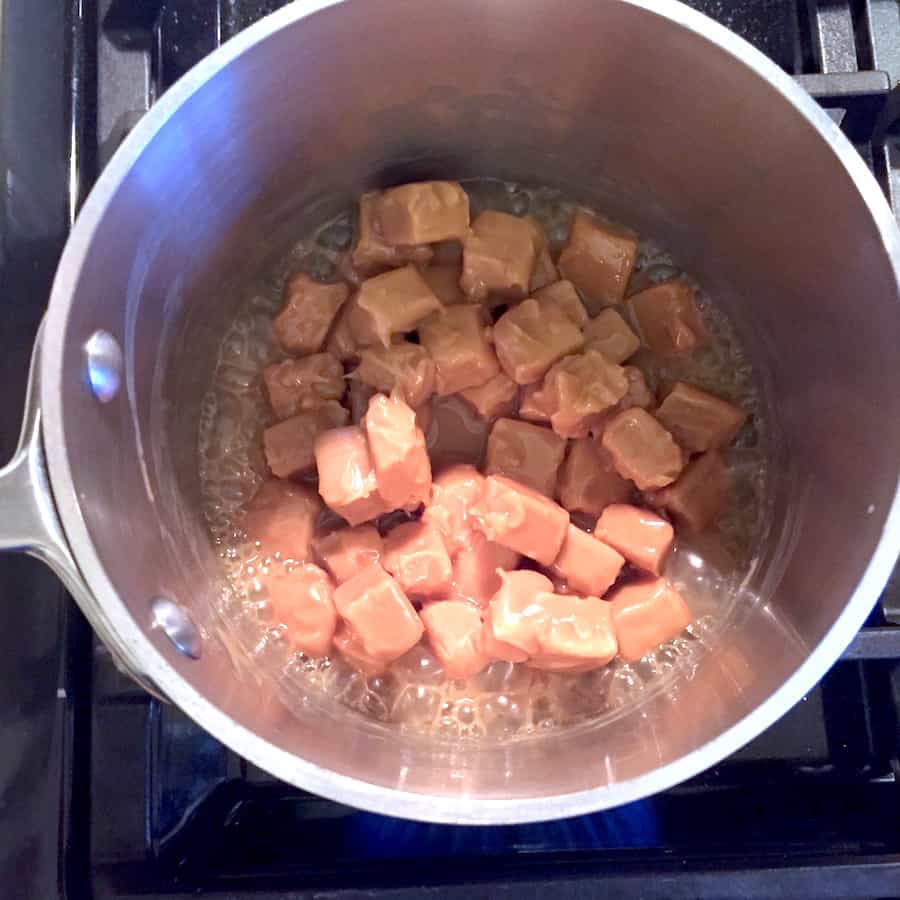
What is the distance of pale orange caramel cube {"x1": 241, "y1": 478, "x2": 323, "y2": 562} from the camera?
1.19 m

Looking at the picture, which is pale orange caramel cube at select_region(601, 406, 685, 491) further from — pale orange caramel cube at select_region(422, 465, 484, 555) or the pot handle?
the pot handle

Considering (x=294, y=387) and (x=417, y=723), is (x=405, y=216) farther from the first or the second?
(x=417, y=723)

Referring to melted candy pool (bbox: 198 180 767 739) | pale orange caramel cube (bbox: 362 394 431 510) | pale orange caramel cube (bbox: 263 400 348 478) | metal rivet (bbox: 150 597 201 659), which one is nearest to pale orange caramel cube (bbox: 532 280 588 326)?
melted candy pool (bbox: 198 180 767 739)

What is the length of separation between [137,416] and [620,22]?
25.3 inches

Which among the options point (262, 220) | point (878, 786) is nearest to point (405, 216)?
Answer: point (262, 220)

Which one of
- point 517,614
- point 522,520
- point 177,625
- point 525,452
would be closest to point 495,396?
point 525,452

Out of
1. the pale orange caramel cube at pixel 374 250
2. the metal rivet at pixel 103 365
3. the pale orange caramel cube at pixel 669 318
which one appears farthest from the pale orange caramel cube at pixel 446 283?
the metal rivet at pixel 103 365

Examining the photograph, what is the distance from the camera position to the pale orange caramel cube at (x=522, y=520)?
3.68 ft

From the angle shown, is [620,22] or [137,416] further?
[137,416]

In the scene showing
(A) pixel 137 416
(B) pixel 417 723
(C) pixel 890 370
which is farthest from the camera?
(B) pixel 417 723

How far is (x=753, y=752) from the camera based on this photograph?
1.15 metres

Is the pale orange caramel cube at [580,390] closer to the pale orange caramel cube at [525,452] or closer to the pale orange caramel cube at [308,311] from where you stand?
the pale orange caramel cube at [525,452]

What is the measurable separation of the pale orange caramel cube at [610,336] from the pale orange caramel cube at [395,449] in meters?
Answer: 0.26

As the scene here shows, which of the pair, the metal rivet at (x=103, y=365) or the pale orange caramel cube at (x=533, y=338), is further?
the pale orange caramel cube at (x=533, y=338)
